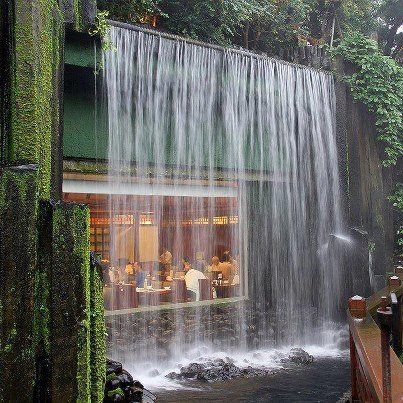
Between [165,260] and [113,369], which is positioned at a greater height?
[165,260]

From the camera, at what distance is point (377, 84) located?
11.7m

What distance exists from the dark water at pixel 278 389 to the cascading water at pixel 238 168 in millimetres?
1831

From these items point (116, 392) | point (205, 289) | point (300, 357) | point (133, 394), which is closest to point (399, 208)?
point (300, 357)

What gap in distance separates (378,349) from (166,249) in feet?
23.2

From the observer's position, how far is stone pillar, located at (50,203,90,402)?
351cm

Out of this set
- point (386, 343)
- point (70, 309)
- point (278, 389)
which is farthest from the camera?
point (278, 389)

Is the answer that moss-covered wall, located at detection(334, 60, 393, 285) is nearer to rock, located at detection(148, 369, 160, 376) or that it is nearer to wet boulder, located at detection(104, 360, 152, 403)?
rock, located at detection(148, 369, 160, 376)

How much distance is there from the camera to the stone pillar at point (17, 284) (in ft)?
11.2

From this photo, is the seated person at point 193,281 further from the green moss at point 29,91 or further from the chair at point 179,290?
the green moss at point 29,91

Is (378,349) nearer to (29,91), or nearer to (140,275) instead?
(29,91)

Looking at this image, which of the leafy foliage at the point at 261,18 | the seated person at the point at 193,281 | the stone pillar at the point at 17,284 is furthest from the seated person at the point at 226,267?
the stone pillar at the point at 17,284

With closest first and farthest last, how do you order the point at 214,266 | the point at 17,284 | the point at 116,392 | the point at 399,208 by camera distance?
the point at 17,284 → the point at 116,392 → the point at 214,266 → the point at 399,208

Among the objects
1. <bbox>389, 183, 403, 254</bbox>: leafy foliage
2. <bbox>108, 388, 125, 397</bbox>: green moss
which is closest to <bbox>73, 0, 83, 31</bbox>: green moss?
<bbox>108, 388, 125, 397</bbox>: green moss

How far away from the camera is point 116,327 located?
867 cm
